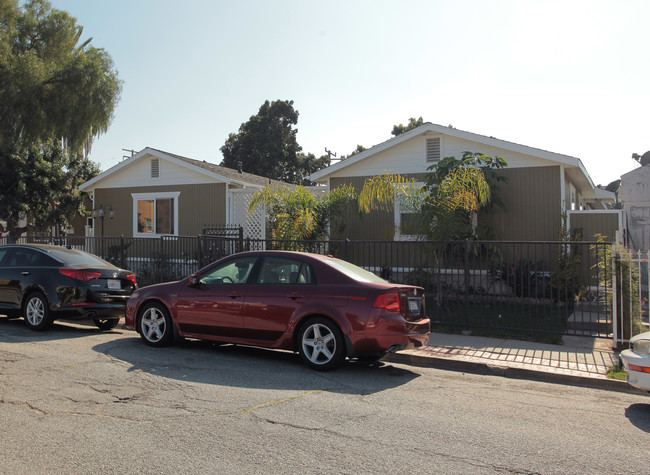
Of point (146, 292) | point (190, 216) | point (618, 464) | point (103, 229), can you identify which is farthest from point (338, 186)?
point (618, 464)

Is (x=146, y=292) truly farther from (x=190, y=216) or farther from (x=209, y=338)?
(x=190, y=216)

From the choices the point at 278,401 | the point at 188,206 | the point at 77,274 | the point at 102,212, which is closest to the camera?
the point at 278,401

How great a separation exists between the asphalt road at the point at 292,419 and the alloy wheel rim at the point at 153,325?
727mm

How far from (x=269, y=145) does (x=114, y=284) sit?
35.2 metres

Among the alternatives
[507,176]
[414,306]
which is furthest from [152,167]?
[414,306]

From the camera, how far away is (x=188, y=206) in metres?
18.4

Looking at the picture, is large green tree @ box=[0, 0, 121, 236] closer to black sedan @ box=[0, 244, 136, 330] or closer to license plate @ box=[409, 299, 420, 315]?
black sedan @ box=[0, 244, 136, 330]

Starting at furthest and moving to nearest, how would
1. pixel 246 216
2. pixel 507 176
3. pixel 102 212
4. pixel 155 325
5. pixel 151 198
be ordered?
1. pixel 102 212
2. pixel 151 198
3. pixel 246 216
4. pixel 507 176
5. pixel 155 325

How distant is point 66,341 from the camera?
8539 mm

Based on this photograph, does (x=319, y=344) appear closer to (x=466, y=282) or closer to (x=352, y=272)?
(x=352, y=272)

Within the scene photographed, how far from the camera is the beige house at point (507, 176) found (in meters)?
13.0

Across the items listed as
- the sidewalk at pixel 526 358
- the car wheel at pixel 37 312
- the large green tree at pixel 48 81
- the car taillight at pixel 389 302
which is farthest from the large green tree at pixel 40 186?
the car taillight at pixel 389 302

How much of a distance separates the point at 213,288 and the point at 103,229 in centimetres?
1423

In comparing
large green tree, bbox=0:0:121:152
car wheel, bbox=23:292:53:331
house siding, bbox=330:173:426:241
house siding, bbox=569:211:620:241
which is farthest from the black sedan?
large green tree, bbox=0:0:121:152
